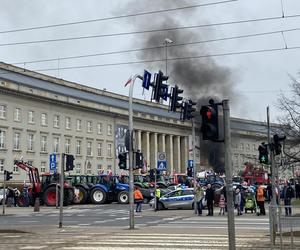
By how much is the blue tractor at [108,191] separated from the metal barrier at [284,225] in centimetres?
3325

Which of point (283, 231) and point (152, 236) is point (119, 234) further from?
point (283, 231)

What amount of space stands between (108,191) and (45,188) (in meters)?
5.25

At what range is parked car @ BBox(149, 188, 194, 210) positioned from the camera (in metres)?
35.6

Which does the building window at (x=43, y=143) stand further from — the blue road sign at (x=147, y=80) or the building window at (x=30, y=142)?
the blue road sign at (x=147, y=80)

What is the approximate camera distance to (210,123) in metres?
10.5

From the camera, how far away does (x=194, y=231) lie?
19.9m

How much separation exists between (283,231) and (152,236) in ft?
20.3

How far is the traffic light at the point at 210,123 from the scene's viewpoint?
34.1ft

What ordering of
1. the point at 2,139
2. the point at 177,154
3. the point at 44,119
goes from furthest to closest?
1. the point at 177,154
2. the point at 44,119
3. the point at 2,139

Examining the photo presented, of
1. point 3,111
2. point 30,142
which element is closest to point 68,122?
point 30,142

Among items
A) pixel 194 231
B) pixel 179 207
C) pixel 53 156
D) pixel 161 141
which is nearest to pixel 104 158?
pixel 161 141

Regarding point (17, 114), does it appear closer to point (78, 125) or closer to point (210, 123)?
point (78, 125)

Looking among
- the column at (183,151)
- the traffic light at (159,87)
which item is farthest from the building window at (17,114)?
the traffic light at (159,87)

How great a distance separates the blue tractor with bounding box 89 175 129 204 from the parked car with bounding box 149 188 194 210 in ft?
34.7
